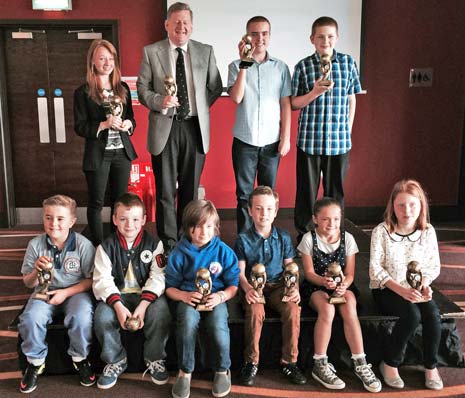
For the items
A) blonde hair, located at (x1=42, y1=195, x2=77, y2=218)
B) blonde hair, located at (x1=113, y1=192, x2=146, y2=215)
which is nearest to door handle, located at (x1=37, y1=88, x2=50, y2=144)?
blonde hair, located at (x1=42, y1=195, x2=77, y2=218)

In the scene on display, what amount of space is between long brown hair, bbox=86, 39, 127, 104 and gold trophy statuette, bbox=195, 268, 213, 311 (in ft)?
Answer: 4.47

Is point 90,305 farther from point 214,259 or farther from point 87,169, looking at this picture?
point 87,169

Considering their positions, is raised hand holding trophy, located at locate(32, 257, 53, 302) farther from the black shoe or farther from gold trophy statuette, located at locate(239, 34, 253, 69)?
gold trophy statuette, located at locate(239, 34, 253, 69)

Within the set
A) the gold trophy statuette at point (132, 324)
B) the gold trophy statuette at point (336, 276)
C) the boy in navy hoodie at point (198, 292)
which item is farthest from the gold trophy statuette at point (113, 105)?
the gold trophy statuette at point (336, 276)

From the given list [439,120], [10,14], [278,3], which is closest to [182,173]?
[278,3]

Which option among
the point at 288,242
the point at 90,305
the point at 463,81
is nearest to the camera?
the point at 90,305

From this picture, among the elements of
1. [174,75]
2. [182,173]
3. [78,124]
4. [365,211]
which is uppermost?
[174,75]

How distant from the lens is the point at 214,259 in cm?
281

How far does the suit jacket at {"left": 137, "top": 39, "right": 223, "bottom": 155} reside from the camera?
3.48m

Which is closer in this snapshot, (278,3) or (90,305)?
(90,305)

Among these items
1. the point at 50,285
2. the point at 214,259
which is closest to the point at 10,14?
the point at 50,285

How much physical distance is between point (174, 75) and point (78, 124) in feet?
2.16

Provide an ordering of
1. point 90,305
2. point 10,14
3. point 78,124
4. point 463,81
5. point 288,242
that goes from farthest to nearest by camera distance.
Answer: point 463,81 < point 10,14 < point 78,124 < point 288,242 < point 90,305

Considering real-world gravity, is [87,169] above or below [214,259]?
above
